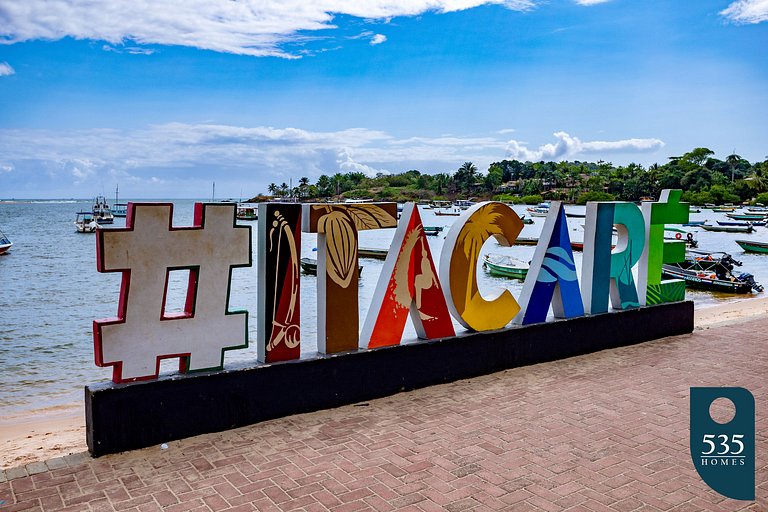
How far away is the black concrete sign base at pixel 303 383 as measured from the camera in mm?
5605

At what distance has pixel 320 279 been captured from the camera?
6809 millimetres

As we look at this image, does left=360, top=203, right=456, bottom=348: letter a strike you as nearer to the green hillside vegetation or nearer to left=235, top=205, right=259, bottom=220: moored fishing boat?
left=235, top=205, right=259, bottom=220: moored fishing boat

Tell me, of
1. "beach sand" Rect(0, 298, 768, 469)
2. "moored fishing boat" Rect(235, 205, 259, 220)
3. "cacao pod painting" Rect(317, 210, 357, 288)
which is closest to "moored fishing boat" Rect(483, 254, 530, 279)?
"moored fishing boat" Rect(235, 205, 259, 220)

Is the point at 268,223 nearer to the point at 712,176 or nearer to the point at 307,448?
the point at 307,448

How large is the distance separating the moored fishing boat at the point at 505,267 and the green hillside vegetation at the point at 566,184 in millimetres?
82428

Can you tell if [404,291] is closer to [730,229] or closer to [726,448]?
[726,448]

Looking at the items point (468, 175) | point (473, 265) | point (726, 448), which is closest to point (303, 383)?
point (473, 265)

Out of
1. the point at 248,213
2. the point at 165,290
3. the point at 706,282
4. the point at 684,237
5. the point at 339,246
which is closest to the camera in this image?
the point at 165,290

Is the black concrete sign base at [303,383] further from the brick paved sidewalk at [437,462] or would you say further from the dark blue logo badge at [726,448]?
the dark blue logo badge at [726,448]

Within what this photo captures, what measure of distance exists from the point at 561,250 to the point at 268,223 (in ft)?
14.9

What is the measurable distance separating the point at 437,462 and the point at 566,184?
149m

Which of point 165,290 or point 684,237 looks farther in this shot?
point 684,237

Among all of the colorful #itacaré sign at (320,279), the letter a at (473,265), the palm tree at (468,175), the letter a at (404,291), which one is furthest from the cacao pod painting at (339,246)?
the palm tree at (468,175)

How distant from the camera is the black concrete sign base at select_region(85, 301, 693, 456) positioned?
5.61m
